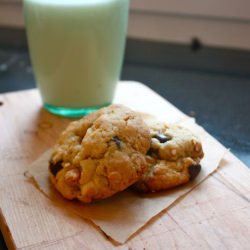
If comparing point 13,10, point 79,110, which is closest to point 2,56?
point 13,10

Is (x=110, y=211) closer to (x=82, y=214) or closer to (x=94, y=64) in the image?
(x=82, y=214)

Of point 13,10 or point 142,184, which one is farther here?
point 13,10

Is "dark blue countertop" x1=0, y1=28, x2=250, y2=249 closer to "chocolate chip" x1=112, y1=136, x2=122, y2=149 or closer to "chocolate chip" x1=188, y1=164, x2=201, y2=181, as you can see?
"chocolate chip" x1=188, y1=164, x2=201, y2=181

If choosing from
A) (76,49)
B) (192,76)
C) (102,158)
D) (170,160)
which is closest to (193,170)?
(170,160)

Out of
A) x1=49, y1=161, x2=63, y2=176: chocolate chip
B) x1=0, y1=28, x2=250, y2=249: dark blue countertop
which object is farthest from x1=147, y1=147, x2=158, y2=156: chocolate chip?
x1=0, y1=28, x2=250, y2=249: dark blue countertop

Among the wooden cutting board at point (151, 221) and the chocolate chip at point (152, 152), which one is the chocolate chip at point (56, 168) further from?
the chocolate chip at point (152, 152)
